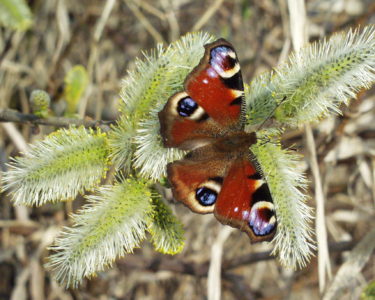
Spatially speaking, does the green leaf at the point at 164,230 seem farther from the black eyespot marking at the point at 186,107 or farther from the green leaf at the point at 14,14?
the green leaf at the point at 14,14

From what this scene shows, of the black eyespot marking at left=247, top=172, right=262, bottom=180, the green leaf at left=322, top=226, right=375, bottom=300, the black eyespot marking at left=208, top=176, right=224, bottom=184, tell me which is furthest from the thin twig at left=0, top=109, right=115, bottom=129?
the green leaf at left=322, top=226, right=375, bottom=300

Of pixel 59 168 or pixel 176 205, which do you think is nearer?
pixel 59 168

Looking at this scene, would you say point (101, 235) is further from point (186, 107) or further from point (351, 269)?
point (351, 269)

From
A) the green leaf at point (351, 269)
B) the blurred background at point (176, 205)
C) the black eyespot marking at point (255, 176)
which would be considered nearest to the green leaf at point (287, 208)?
the black eyespot marking at point (255, 176)

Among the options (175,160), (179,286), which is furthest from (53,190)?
(179,286)

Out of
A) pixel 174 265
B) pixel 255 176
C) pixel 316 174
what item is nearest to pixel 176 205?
pixel 174 265

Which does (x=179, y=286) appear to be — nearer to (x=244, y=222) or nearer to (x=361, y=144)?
(x=361, y=144)
